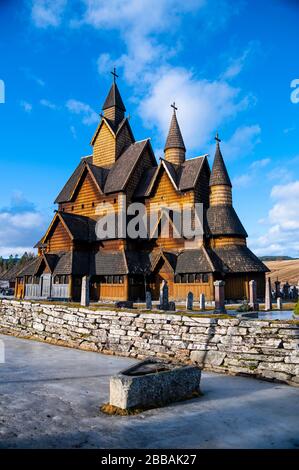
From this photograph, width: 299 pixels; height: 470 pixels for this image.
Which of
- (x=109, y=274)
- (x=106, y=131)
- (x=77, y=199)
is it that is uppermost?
(x=106, y=131)

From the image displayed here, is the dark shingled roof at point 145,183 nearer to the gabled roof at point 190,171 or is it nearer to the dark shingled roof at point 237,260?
the gabled roof at point 190,171

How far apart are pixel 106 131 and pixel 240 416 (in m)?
38.4

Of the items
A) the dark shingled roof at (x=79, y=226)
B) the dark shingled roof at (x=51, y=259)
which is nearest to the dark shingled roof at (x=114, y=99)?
the dark shingled roof at (x=79, y=226)

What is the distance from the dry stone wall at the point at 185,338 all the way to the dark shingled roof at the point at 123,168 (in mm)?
20865

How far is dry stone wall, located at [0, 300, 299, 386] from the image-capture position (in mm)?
9273

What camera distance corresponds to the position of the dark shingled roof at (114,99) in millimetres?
42472

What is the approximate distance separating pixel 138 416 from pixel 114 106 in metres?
40.5

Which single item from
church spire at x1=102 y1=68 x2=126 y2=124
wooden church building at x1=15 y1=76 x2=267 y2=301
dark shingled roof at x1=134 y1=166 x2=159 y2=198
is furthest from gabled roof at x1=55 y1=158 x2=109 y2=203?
church spire at x1=102 y1=68 x2=126 y2=124

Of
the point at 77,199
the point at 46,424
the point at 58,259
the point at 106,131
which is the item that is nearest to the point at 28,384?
the point at 46,424

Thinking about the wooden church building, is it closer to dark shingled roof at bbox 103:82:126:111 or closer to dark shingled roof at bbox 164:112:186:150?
dark shingled roof at bbox 164:112:186:150

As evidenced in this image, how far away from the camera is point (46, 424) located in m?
5.93

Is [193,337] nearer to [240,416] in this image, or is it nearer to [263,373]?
[263,373]

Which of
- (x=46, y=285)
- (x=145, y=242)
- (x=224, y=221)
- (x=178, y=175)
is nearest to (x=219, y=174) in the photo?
(x=178, y=175)

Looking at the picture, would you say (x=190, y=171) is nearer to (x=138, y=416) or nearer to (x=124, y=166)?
(x=124, y=166)
